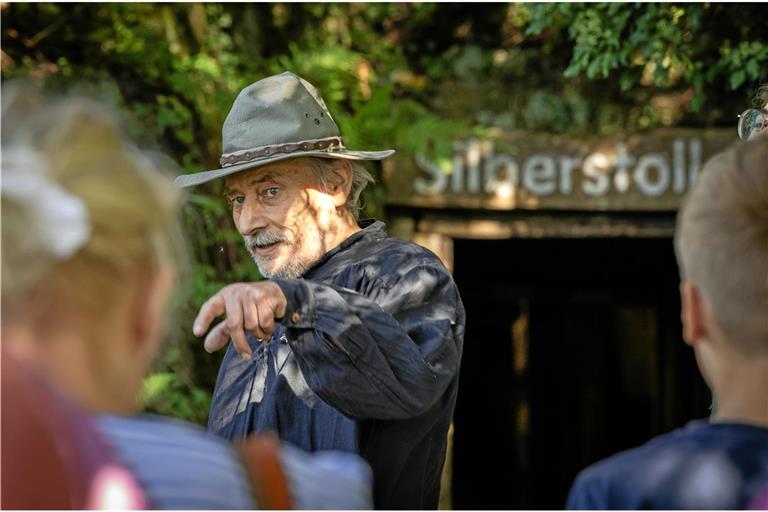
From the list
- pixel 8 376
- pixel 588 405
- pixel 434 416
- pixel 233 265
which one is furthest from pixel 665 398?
pixel 8 376

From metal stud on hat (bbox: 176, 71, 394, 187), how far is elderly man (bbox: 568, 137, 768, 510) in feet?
5.97

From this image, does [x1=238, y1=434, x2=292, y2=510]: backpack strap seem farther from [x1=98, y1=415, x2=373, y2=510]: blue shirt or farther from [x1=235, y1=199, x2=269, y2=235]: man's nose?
[x1=235, y1=199, x2=269, y2=235]: man's nose

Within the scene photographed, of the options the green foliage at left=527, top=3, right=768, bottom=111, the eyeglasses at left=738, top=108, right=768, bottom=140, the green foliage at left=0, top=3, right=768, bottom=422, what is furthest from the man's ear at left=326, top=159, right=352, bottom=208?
the green foliage at left=527, top=3, right=768, bottom=111

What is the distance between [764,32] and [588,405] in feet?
17.9

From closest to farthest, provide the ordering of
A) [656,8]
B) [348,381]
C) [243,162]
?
[348,381], [243,162], [656,8]

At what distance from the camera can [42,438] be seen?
1392 mm

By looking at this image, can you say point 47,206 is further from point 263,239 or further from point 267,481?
point 263,239

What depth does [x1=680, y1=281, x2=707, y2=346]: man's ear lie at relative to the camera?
180 cm

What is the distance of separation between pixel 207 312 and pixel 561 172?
4.15 m

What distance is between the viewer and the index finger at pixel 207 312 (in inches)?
89.7

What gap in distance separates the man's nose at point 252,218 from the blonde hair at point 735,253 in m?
1.86

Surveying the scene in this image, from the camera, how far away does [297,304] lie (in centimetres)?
261

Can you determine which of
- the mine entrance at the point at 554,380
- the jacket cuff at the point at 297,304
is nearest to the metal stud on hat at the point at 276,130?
the jacket cuff at the point at 297,304

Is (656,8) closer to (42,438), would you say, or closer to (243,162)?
(243,162)
